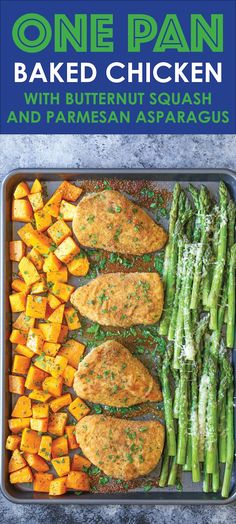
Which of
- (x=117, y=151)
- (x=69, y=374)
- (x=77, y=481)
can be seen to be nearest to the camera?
(x=77, y=481)

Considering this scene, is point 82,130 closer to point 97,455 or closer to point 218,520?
point 97,455

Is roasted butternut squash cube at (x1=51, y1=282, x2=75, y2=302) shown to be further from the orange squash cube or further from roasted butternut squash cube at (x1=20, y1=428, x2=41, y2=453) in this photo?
roasted butternut squash cube at (x1=20, y1=428, x2=41, y2=453)

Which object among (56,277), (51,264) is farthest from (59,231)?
(56,277)

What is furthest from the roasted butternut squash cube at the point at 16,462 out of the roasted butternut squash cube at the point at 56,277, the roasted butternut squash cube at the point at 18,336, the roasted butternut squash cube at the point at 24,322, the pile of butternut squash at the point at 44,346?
the roasted butternut squash cube at the point at 56,277

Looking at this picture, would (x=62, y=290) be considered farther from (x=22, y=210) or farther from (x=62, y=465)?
(x=62, y=465)

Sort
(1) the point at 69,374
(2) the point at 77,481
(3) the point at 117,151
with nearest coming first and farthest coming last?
(2) the point at 77,481 < (1) the point at 69,374 < (3) the point at 117,151
